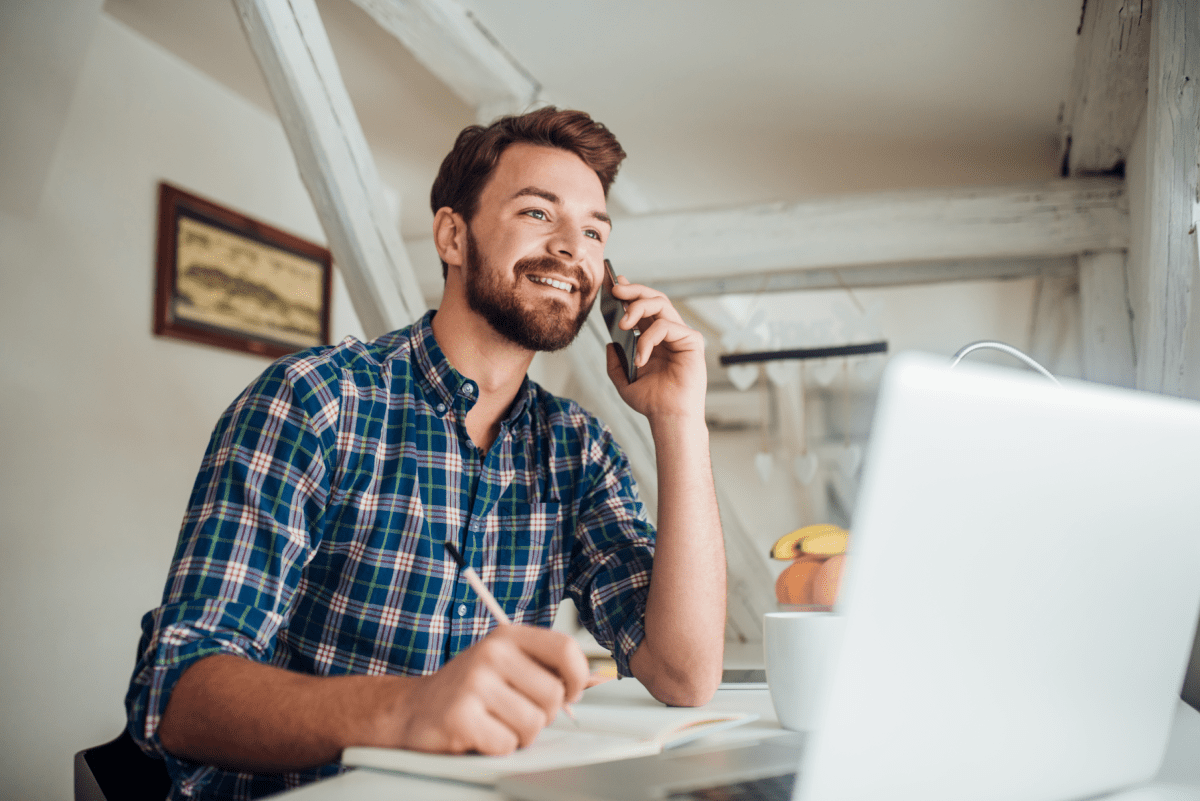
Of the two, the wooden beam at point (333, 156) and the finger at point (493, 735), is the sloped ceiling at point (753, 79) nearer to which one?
the wooden beam at point (333, 156)

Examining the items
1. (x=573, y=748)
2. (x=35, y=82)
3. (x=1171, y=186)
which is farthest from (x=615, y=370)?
(x=35, y=82)

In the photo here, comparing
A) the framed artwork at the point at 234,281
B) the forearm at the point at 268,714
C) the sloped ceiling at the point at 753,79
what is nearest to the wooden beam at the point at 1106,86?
the sloped ceiling at the point at 753,79

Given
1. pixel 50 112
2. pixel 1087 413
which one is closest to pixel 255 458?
pixel 1087 413

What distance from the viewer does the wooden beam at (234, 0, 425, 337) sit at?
5.96ft

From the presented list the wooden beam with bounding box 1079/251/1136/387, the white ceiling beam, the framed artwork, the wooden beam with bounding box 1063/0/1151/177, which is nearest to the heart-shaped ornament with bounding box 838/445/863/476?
the wooden beam with bounding box 1079/251/1136/387

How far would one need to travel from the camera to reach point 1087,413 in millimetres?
428

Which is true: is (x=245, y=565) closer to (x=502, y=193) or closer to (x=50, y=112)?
(x=502, y=193)

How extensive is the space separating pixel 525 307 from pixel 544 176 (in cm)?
24

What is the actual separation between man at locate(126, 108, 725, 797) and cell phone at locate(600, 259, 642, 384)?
0.02 m

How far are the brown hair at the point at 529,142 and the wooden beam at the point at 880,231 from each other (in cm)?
125

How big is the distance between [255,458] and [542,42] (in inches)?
69.5

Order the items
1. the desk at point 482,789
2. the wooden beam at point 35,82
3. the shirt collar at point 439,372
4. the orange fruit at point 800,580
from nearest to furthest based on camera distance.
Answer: the desk at point 482,789
the orange fruit at point 800,580
the shirt collar at point 439,372
the wooden beam at point 35,82

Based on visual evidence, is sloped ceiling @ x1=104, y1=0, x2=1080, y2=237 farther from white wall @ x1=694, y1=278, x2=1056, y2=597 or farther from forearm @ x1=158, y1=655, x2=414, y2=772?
forearm @ x1=158, y1=655, x2=414, y2=772

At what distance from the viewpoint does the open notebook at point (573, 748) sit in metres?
0.55
